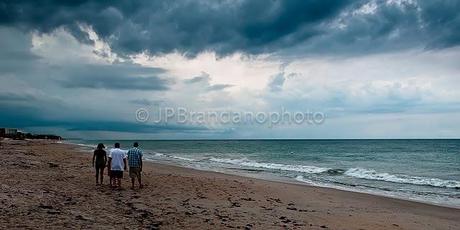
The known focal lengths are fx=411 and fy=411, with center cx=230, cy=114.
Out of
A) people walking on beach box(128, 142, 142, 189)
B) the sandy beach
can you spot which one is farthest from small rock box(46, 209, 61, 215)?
people walking on beach box(128, 142, 142, 189)

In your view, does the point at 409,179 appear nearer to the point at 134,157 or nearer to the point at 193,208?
the point at 134,157

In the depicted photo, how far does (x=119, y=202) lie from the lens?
11789 millimetres

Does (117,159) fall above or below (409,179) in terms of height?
above

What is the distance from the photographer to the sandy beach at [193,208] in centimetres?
917

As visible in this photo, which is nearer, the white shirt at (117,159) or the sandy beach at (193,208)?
the sandy beach at (193,208)

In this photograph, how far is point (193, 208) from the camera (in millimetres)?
11664

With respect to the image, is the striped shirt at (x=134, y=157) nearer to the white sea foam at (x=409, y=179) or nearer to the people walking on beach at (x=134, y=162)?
the people walking on beach at (x=134, y=162)

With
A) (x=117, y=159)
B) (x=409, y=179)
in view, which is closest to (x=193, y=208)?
(x=117, y=159)

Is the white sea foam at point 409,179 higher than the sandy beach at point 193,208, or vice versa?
the sandy beach at point 193,208

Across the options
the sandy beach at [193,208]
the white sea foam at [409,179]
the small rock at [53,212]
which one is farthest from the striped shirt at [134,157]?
the white sea foam at [409,179]

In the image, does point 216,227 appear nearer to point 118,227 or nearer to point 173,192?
point 118,227

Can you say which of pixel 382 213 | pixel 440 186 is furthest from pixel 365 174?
pixel 382 213

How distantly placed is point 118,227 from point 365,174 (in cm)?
2553

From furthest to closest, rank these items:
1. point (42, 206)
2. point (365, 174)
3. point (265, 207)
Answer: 1. point (365, 174)
2. point (265, 207)
3. point (42, 206)
